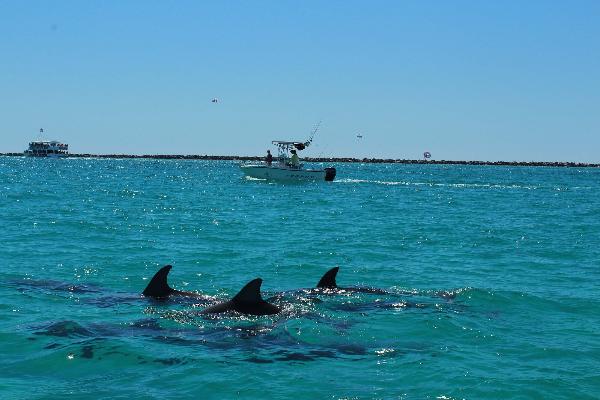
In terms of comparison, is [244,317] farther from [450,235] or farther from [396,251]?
[450,235]

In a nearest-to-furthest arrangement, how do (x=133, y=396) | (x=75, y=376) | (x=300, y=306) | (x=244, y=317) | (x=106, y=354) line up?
(x=133, y=396) → (x=75, y=376) → (x=106, y=354) → (x=244, y=317) → (x=300, y=306)

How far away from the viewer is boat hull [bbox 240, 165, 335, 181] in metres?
84.4

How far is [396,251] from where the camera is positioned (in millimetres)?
29953

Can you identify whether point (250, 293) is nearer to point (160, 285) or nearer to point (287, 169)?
point (160, 285)

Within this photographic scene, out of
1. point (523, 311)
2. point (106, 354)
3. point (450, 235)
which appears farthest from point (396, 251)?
point (106, 354)

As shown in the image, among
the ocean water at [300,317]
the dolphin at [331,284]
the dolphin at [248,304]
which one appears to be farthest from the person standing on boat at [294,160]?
the dolphin at [248,304]

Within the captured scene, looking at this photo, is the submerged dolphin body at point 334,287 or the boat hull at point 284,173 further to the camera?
the boat hull at point 284,173

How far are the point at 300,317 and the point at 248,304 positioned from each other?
111 centimetres

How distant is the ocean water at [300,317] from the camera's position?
11.8 metres

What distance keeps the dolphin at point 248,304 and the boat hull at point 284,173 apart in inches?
2684

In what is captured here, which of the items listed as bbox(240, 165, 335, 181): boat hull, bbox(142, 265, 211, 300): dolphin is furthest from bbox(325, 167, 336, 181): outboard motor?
bbox(142, 265, 211, 300): dolphin

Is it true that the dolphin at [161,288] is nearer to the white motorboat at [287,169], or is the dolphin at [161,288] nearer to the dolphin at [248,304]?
the dolphin at [248,304]

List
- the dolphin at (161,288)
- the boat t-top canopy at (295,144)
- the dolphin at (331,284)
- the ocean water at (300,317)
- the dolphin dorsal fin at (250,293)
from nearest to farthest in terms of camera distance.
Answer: the ocean water at (300,317) < the dolphin dorsal fin at (250,293) < the dolphin at (161,288) < the dolphin at (331,284) < the boat t-top canopy at (295,144)

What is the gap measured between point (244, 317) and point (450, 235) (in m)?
23.4
